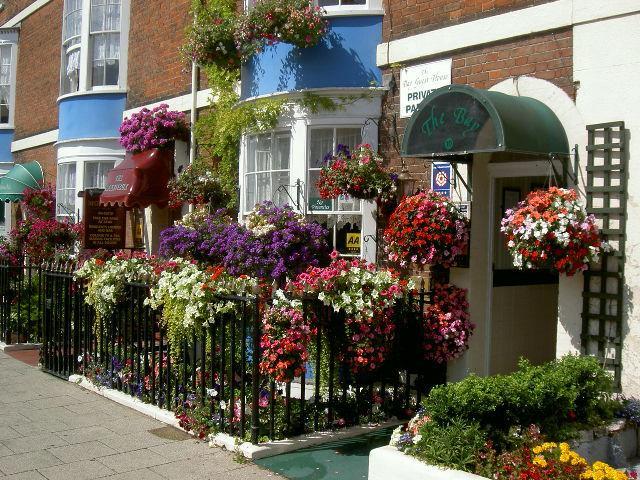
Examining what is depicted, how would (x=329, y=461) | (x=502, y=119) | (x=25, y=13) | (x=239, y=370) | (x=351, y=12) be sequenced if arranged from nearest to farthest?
(x=329, y=461), (x=502, y=119), (x=239, y=370), (x=351, y=12), (x=25, y=13)

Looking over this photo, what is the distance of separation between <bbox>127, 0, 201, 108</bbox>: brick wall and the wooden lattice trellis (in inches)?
282

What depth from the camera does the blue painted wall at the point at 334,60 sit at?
8.62 m

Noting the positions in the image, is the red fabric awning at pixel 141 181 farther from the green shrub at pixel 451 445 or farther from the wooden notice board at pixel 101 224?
the green shrub at pixel 451 445

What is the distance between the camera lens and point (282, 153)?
9.30 m

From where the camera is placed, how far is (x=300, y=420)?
20.7ft

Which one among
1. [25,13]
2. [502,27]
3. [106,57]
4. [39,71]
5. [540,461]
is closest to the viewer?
[540,461]

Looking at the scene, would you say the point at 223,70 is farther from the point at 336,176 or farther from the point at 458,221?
the point at 458,221

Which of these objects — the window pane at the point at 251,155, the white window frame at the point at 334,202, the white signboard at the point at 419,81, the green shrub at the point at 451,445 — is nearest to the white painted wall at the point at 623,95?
the white signboard at the point at 419,81

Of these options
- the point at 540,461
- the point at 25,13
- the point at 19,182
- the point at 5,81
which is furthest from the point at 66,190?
the point at 540,461

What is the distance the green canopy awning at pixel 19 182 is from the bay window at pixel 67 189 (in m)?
1.62

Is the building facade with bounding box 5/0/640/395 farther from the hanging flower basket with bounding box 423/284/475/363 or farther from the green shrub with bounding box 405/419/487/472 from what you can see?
the green shrub with bounding box 405/419/487/472

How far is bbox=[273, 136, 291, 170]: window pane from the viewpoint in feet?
30.3

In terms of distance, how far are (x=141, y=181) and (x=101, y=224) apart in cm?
122

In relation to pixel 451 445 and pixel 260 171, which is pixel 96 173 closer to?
pixel 260 171
